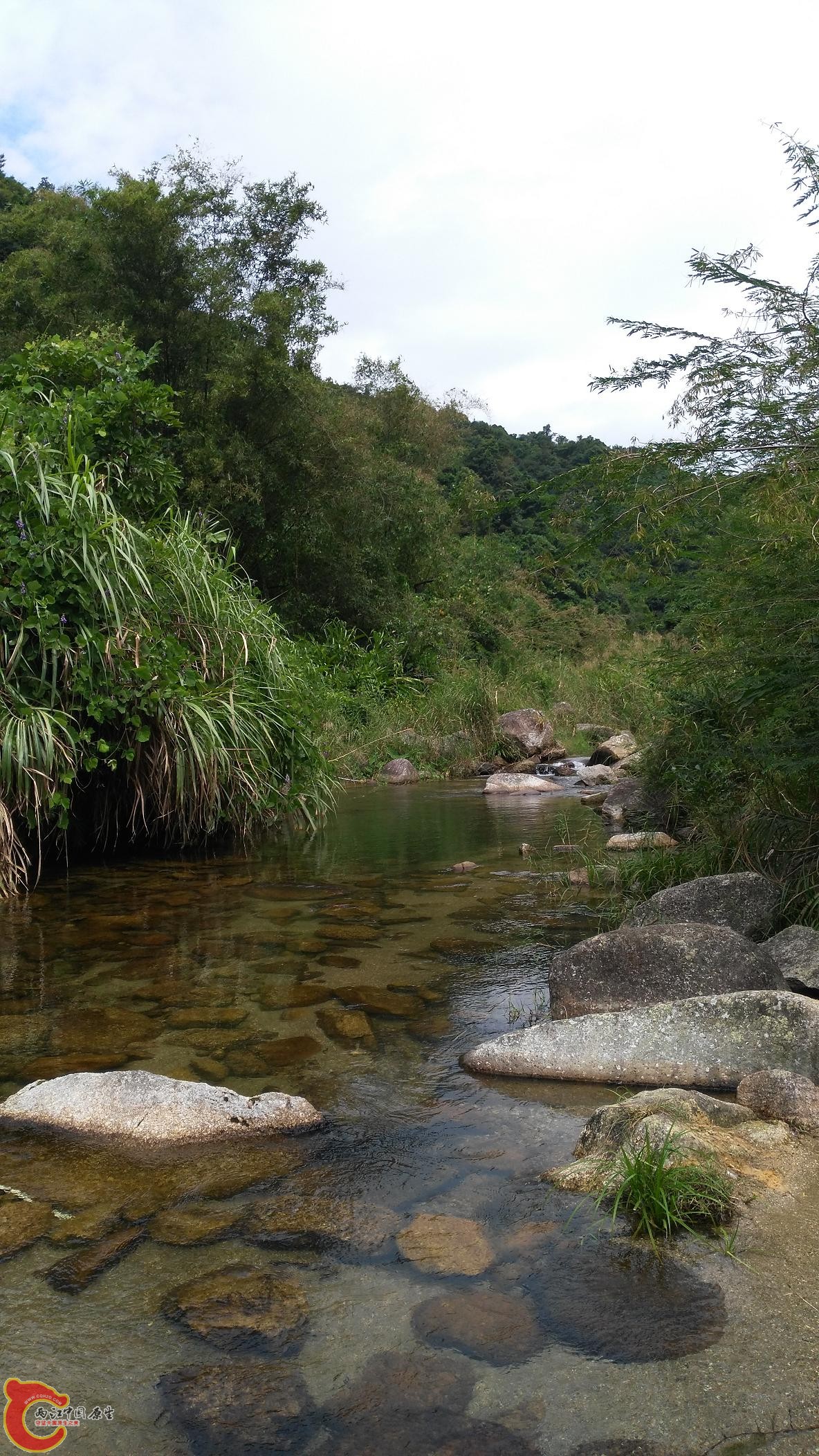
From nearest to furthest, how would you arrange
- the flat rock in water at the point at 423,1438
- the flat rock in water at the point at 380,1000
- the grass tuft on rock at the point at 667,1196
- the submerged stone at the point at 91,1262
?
1. the flat rock in water at the point at 423,1438
2. the submerged stone at the point at 91,1262
3. the grass tuft on rock at the point at 667,1196
4. the flat rock in water at the point at 380,1000

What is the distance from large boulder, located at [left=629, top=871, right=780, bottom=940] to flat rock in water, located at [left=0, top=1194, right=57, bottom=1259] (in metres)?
3.14

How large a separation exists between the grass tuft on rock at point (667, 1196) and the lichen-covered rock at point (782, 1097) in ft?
1.74

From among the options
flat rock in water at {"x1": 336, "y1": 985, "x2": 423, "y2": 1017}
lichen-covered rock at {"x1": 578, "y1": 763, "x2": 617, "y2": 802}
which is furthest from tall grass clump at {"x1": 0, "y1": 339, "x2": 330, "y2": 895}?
lichen-covered rock at {"x1": 578, "y1": 763, "x2": 617, "y2": 802}

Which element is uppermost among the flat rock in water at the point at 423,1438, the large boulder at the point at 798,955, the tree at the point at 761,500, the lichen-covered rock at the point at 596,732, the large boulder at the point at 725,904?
the tree at the point at 761,500

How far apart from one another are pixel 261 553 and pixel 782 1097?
16344 mm

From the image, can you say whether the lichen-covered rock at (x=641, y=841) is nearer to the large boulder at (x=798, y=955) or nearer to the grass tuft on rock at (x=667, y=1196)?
the large boulder at (x=798, y=955)

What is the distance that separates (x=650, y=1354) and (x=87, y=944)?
13.2 feet

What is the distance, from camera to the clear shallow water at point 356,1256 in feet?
6.15

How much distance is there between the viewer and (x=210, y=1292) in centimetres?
227

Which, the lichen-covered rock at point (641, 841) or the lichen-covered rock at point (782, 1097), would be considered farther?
the lichen-covered rock at point (641, 841)

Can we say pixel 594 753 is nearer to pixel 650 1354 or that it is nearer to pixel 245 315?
pixel 245 315

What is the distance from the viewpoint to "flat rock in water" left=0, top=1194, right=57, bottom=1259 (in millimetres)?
2480

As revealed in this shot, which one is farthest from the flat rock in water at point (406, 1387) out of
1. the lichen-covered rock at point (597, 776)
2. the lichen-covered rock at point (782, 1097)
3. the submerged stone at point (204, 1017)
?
the lichen-covered rock at point (597, 776)

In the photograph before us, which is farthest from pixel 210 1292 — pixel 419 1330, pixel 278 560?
pixel 278 560
